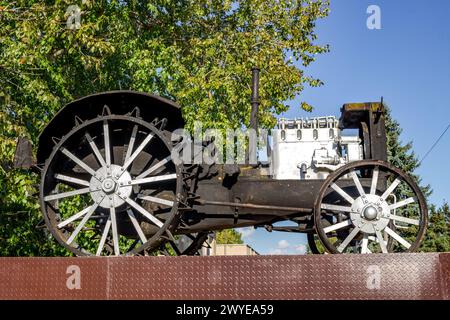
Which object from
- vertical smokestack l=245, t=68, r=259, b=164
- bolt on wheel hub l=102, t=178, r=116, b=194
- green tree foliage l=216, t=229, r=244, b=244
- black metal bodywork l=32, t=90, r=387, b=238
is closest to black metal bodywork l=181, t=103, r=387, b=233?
black metal bodywork l=32, t=90, r=387, b=238

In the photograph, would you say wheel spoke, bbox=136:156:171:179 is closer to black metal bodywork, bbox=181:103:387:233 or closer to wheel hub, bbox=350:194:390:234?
black metal bodywork, bbox=181:103:387:233

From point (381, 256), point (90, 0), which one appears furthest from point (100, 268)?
point (90, 0)

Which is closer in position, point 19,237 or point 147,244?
point 147,244

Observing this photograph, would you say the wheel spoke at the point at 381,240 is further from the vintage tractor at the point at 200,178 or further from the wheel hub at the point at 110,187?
the wheel hub at the point at 110,187

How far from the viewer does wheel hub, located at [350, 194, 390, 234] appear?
507 cm

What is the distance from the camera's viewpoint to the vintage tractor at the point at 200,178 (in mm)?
5176

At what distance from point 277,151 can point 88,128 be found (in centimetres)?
197

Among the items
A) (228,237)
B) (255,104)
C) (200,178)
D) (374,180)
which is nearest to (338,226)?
(374,180)

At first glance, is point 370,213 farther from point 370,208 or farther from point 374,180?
point 374,180

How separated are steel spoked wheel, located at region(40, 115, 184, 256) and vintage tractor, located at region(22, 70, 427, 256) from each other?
0.01 meters

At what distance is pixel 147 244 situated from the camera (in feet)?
16.8

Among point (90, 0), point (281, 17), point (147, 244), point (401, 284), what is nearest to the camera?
point (401, 284)

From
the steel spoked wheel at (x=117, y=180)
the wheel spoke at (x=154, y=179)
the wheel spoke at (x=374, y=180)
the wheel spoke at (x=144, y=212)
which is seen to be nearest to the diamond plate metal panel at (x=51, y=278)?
the steel spoked wheel at (x=117, y=180)

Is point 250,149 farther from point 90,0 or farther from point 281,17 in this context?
point 281,17
